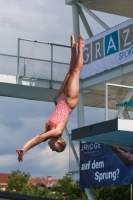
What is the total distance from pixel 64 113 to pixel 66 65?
60.9 feet

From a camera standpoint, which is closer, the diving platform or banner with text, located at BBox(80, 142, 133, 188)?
the diving platform

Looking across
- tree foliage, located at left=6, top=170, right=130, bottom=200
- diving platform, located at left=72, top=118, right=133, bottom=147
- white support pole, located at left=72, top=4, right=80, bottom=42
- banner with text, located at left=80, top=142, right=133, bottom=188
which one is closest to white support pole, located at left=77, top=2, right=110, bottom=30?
white support pole, located at left=72, top=4, right=80, bottom=42

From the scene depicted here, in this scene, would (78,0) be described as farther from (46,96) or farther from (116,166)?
(116,166)

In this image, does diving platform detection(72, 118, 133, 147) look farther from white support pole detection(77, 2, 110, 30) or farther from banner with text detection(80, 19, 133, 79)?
white support pole detection(77, 2, 110, 30)

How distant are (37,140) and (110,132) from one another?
7457 mm

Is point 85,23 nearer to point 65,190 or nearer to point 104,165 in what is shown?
point 104,165

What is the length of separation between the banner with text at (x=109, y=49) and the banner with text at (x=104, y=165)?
12.5 feet

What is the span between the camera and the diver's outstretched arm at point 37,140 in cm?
1329

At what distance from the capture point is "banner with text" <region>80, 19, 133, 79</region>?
29.3 m

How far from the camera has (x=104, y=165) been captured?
1257 inches

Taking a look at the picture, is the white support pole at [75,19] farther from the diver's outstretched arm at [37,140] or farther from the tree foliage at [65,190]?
the tree foliage at [65,190]

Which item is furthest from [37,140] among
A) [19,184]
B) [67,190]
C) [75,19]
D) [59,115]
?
[19,184]

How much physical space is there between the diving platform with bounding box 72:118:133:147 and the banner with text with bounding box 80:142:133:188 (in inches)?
290

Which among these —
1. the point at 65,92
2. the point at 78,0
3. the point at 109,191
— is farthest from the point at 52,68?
the point at 109,191
